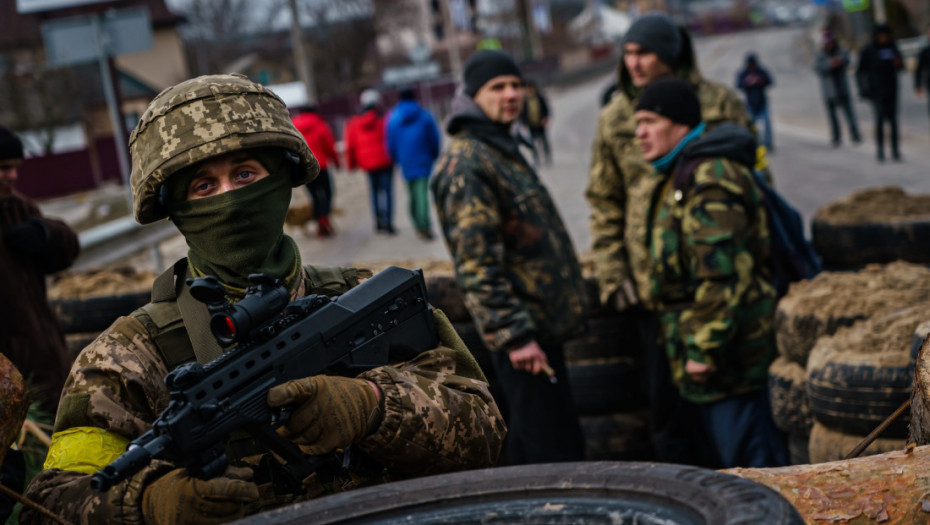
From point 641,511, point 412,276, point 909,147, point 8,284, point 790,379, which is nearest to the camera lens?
point 641,511

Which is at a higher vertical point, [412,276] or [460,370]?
[412,276]

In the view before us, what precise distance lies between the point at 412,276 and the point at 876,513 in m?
0.97

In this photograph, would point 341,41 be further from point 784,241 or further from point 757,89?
point 784,241

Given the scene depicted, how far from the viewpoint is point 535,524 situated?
1819mm

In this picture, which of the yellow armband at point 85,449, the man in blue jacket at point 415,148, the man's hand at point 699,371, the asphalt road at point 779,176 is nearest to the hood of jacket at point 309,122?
the man in blue jacket at point 415,148

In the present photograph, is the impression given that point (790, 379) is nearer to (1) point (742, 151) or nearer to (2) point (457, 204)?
(1) point (742, 151)

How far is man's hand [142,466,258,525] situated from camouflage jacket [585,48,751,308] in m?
3.27

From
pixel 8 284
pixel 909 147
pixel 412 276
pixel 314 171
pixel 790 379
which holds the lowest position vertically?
pixel 909 147

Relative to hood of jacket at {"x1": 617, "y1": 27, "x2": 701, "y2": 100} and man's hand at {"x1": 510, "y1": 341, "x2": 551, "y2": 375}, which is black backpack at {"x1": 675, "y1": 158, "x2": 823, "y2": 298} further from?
hood of jacket at {"x1": 617, "y1": 27, "x2": 701, "y2": 100}

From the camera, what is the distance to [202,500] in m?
1.88

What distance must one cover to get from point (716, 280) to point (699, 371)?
359 millimetres

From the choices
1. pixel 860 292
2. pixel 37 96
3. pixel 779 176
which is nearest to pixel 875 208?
pixel 860 292

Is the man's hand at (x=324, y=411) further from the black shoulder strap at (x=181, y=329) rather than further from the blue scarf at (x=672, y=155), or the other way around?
the blue scarf at (x=672, y=155)

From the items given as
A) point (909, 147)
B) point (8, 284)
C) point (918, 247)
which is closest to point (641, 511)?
point (8, 284)
